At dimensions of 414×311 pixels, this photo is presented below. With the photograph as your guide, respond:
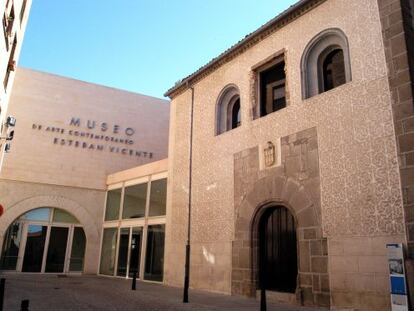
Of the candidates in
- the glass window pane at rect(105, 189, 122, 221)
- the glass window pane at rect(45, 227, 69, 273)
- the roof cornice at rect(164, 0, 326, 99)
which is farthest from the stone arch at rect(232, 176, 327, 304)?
the glass window pane at rect(45, 227, 69, 273)

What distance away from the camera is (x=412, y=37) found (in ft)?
26.8

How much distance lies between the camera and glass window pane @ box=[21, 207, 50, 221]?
17939mm

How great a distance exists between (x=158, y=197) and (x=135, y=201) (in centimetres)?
226

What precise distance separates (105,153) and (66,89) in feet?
12.4

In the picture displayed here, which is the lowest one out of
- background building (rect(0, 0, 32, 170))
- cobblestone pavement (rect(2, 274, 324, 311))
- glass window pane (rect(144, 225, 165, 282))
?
cobblestone pavement (rect(2, 274, 324, 311))

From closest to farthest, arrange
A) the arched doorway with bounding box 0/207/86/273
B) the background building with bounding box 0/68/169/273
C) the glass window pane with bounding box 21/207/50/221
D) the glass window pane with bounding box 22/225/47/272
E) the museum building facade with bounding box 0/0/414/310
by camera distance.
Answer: the museum building facade with bounding box 0/0/414/310
the arched doorway with bounding box 0/207/86/273
the glass window pane with bounding box 22/225/47/272
the background building with bounding box 0/68/169/273
the glass window pane with bounding box 21/207/50/221

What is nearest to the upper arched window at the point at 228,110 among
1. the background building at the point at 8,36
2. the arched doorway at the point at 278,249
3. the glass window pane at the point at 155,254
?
the arched doorway at the point at 278,249

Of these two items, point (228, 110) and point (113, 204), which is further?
point (113, 204)

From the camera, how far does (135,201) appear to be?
1769cm

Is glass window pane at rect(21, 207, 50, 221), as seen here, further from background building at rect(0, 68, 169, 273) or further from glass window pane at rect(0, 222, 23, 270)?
glass window pane at rect(0, 222, 23, 270)

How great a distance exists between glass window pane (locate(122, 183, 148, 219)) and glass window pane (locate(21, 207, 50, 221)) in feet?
12.0

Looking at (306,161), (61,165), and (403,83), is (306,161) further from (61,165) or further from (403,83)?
(61,165)

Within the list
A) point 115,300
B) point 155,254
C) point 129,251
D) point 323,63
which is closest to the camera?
point 115,300

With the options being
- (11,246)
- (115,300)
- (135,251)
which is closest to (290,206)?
(115,300)
